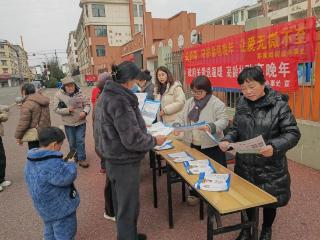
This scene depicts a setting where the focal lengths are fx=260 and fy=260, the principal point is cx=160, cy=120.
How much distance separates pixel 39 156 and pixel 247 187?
5.56 feet

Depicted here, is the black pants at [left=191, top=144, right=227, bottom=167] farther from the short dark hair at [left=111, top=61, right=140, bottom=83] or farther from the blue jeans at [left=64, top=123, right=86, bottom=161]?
the blue jeans at [left=64, top=123, right=86, bottom=161]

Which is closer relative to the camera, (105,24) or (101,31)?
(101,31)

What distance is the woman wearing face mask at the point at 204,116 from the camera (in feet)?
9.50

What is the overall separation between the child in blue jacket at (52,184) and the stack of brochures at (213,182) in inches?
43.2

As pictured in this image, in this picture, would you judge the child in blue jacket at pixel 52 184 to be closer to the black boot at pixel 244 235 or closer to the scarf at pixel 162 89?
the black boot at pixel 244 235

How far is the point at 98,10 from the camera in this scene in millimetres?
38312

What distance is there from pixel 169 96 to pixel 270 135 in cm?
218

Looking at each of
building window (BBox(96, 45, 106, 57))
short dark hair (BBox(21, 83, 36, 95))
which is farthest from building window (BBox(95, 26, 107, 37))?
short dark hair (BBox(21, 83, 36, 95))

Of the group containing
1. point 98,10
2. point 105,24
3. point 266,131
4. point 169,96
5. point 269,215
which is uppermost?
point 98,10

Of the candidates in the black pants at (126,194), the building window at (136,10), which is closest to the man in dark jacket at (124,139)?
the black pants at (126,194)

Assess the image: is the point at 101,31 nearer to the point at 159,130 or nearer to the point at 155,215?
the point at 159,130

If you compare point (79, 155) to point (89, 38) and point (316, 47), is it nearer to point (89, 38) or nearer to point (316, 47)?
point (316, 47)

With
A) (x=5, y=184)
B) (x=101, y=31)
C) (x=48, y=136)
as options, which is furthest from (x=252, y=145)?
(x=101, y=31)

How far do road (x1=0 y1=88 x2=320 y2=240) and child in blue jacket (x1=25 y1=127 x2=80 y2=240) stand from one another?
2.32ft
